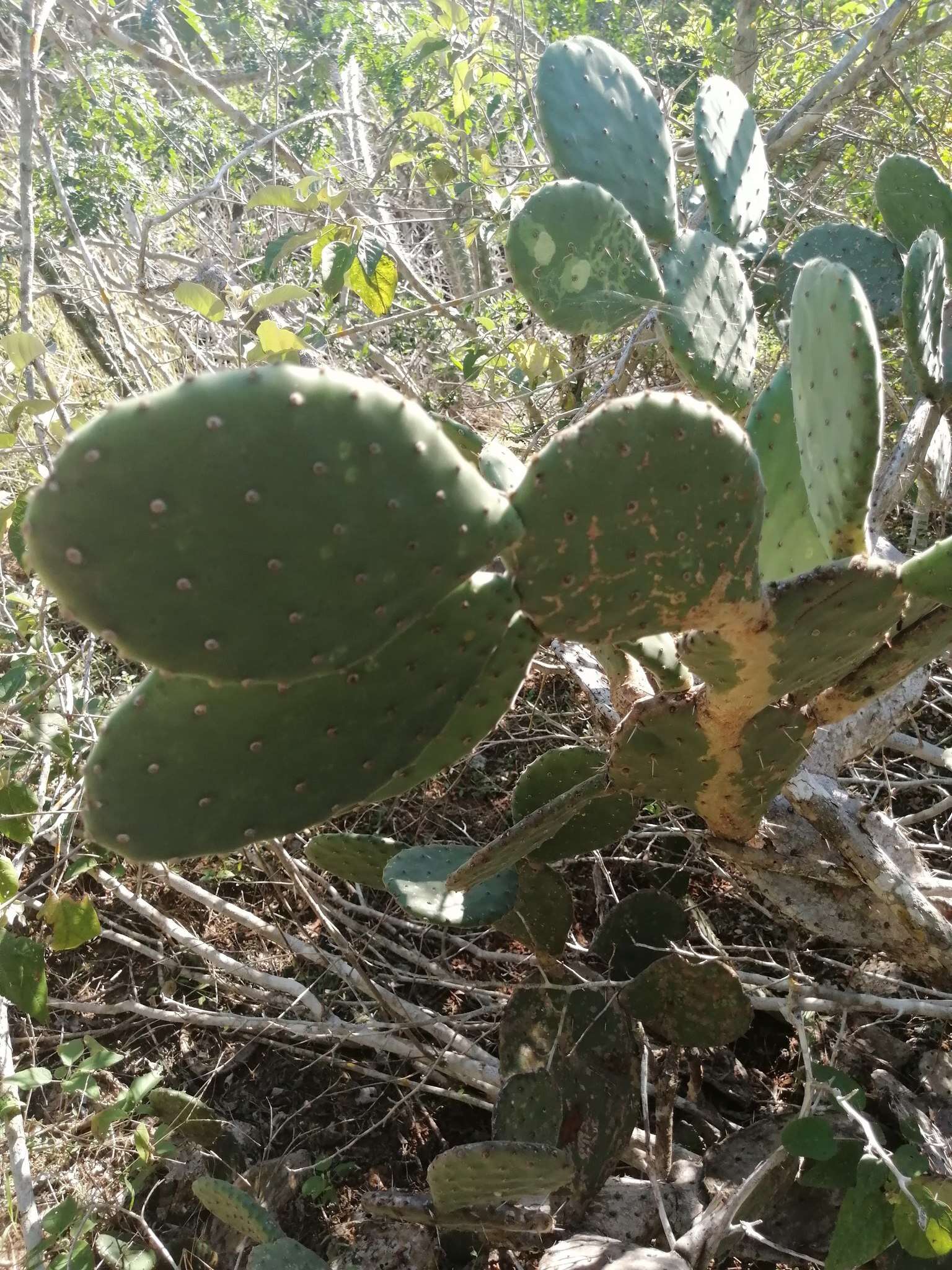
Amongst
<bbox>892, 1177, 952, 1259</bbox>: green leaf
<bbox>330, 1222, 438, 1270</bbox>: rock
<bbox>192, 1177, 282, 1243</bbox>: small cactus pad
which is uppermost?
<bbox>892, 1177, 952, 1259</bbox>: green leaf

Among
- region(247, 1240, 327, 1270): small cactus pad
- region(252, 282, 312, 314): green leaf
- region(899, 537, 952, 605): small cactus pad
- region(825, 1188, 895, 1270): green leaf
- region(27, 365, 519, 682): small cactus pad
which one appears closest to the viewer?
region(27, 365, 519, 682): small cactus pad

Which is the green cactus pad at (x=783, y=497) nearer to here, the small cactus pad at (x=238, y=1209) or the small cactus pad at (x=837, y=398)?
the small cactus pad at (x=837, y=398)

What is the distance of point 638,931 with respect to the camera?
1.28 m

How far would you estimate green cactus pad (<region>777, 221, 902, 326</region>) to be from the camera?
5.43ft

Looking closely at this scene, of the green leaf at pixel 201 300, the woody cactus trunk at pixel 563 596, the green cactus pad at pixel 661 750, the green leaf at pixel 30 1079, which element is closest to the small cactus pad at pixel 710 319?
the woody cactus trunk at pixel 563 596

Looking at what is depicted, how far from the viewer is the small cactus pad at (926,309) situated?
3.80 ft

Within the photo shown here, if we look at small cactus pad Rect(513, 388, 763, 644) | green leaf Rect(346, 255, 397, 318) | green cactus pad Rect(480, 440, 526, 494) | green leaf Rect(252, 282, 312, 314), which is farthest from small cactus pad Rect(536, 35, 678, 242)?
small cactus pad Rect(513, 388, 763, 644)

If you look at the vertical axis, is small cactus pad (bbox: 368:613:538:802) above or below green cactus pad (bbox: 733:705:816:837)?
above

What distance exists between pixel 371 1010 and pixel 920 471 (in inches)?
55.0

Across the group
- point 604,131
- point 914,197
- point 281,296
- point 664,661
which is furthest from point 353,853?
point 914,197

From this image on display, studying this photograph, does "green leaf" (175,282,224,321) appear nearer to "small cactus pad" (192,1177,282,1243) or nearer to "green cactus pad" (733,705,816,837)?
"green cactus pad" (733,705,816,837)

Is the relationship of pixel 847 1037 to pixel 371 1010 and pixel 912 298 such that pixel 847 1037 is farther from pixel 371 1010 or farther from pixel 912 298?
pixel 912 298

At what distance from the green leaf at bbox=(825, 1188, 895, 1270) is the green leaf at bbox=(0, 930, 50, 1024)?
1083 millimetres

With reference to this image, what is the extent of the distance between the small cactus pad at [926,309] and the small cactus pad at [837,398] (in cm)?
27
